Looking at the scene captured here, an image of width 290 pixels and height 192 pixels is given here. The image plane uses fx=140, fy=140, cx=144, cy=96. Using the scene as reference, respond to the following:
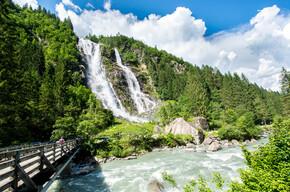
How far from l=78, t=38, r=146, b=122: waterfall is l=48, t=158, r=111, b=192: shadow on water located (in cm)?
3520

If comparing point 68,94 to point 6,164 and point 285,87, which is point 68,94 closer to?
point 6,164

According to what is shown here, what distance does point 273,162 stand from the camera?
21.0 feet

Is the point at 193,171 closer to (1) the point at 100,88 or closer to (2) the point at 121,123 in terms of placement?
(2) the point at 121,123

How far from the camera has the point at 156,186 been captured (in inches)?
517

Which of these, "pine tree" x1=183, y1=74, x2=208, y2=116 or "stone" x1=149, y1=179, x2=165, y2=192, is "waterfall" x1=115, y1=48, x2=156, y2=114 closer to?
"pine tree" x1=183, y1=74, x2=208, y2=116

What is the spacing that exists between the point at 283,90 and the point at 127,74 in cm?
6734

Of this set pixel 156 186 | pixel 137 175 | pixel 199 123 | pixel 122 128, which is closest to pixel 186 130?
pixel 199 123

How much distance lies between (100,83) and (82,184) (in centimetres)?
5247

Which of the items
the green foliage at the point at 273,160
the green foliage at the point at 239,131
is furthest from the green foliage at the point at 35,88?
the green foliage at the point at 239,131

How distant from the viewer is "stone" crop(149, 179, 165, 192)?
12.7 m

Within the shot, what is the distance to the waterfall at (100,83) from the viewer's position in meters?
54.4

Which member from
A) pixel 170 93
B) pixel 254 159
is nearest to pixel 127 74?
pixel 170 93

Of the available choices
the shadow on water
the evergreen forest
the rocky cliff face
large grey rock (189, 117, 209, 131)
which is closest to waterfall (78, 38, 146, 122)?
the rocky cliff face

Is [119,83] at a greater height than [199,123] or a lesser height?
greater
